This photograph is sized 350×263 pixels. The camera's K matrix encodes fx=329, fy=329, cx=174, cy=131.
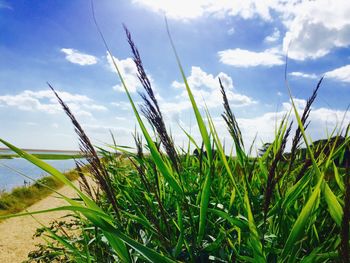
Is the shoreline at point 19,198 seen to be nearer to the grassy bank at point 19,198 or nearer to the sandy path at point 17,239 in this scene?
the grassy bank at point 19,198

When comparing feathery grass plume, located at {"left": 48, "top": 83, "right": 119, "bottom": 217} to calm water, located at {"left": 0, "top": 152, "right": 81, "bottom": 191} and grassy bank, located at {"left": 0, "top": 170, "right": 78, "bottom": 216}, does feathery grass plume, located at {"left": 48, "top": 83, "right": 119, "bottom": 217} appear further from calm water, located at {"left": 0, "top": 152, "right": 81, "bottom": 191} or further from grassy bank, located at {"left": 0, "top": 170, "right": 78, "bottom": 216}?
grassy bank, located at {"left": 0, "top": 170, "right": 78, "bottom": 216}

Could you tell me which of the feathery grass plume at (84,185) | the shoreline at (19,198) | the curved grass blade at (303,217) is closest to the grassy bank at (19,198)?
the shoreline at (19,198)

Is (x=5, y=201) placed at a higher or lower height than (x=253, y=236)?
lower

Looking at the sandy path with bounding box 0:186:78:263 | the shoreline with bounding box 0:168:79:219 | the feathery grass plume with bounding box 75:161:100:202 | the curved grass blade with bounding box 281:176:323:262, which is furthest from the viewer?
the shoreline with bounding box 0:168:79:219

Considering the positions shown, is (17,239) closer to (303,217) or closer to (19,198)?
(19,198)

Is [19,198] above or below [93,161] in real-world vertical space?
below

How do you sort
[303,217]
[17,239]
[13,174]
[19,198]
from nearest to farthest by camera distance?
[303,217], [17,239], [19,198], [13,174]

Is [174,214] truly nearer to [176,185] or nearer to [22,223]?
[176,185]

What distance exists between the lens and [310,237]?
1.74 m

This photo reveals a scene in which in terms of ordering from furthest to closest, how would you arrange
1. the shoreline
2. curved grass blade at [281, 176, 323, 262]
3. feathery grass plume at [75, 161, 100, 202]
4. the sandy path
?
the shoreline < the sandy path < feathery grass plume at [75, 161, 100, 202] < curved grass blade at [281, 176, 323, 262]

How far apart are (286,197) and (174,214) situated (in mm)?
1063

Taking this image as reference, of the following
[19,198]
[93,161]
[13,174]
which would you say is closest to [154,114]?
[93,161]

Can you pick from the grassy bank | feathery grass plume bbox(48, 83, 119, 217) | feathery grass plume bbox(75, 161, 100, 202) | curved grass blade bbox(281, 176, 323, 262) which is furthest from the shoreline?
curved grass blade bbox(281, 176, 323, 262)

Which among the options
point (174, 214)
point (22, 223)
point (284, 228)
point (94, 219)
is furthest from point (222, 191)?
point (22, 223)
